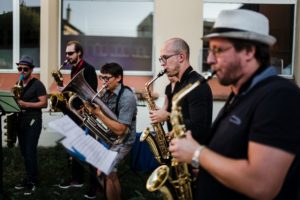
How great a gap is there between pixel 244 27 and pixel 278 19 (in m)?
6.80

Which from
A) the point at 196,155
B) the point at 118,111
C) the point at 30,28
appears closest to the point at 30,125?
the point at 118,111

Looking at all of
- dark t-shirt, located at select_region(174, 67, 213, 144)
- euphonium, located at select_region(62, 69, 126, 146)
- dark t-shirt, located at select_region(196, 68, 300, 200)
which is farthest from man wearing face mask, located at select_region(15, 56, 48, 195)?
dark t-shirt, located at select_region(196, 68, 300, 200)

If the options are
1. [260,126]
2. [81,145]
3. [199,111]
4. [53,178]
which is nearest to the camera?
[260,126]

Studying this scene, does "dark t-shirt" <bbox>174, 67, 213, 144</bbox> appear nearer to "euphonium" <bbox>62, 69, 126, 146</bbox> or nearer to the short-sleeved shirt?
the short-sleeved shirt

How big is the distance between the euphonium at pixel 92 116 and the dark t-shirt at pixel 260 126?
2.62 metres

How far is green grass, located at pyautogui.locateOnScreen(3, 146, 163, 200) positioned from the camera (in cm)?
594

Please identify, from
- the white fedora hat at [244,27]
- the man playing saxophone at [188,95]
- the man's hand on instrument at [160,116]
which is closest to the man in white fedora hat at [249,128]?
the white fedora hat at [244,27]

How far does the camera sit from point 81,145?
2576 millimetres

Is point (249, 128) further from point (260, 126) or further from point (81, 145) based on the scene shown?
point (81, 145)

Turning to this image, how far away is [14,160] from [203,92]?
187 inches

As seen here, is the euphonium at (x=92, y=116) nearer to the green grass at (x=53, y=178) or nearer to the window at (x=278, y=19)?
the green grass at (x=53, y=178)

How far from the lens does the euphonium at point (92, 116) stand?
4766 millimetres

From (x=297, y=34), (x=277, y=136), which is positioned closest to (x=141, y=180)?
(x=297, y=34)

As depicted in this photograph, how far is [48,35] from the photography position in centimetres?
825
